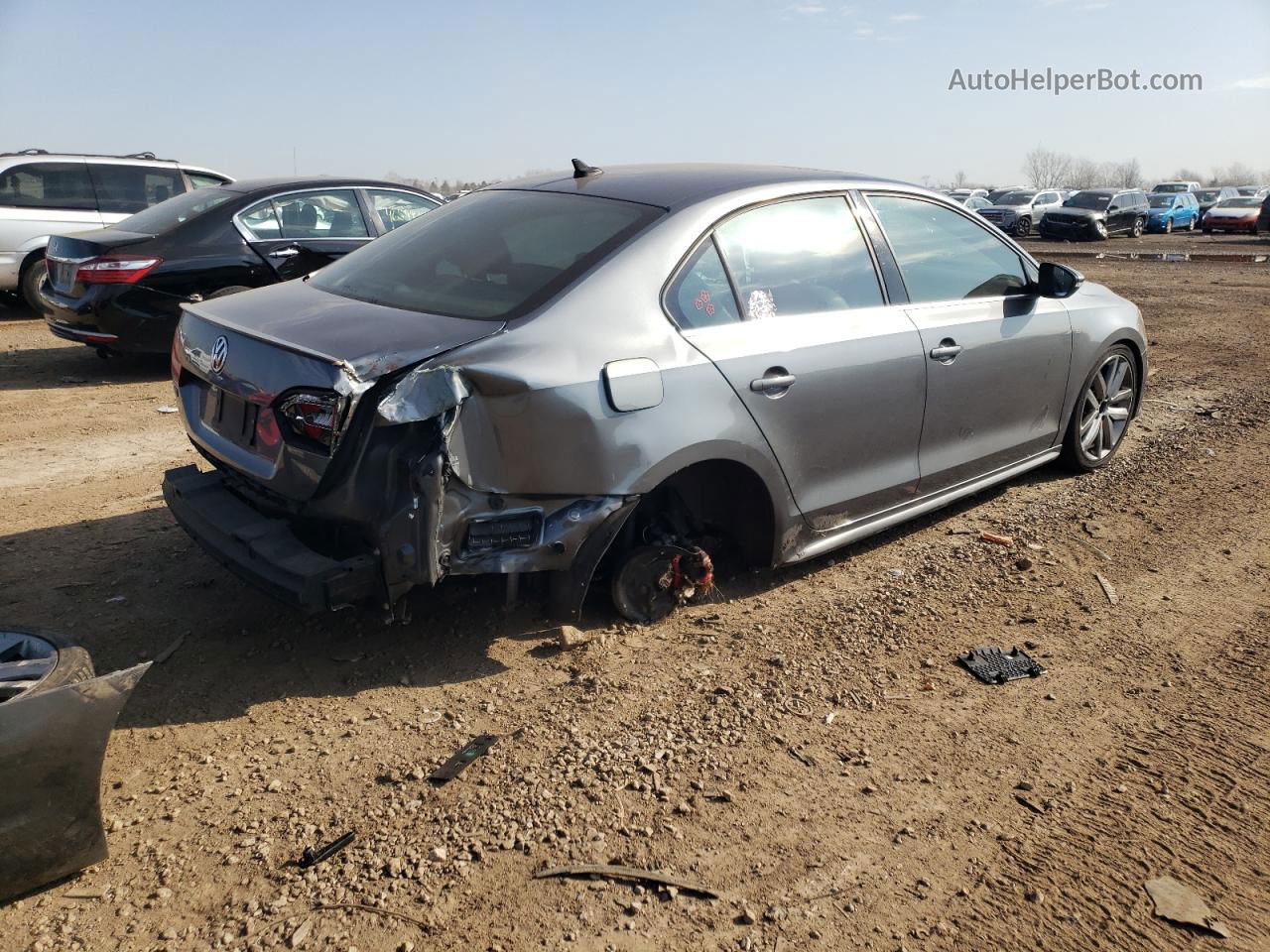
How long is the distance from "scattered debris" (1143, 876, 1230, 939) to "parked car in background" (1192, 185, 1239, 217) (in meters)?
43.9

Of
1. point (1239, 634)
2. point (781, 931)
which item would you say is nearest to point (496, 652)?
point (781, 931)

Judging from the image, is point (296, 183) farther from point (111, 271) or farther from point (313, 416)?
point (313, 416)

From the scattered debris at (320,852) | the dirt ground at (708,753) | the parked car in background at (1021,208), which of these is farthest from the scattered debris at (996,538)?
the parked car in background at (1021,208)

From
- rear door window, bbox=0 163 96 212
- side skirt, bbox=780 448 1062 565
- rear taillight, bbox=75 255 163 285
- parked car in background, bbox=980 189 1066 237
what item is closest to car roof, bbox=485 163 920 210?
side skirt, bbox=780 448 1062 565

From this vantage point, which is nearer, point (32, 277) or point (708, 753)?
point (708, 753)

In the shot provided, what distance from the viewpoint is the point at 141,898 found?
7.98 ft

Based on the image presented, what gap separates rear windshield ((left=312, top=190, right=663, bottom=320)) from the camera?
11.6ft

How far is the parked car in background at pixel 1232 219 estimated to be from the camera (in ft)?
110

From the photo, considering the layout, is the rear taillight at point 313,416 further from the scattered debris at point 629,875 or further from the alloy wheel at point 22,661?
the scattered debris at point 629,875

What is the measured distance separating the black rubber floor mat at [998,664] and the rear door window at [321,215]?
6.89 m

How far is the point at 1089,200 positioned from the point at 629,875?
3384cm

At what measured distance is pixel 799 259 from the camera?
410cm

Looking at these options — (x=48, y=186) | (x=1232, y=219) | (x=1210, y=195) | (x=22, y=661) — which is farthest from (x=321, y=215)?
(x=1210, y=195)

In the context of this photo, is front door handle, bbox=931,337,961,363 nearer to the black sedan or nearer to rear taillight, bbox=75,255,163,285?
the black sedan
